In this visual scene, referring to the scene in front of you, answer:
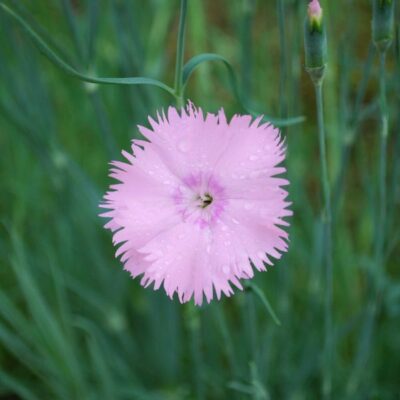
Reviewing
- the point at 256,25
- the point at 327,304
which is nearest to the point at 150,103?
the point at 327,304

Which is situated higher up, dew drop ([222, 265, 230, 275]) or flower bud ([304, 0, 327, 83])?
flower bud ([304, 0, 327, 83])

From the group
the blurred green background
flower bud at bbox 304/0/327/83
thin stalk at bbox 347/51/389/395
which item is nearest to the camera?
flower bud at bbox 304/0/327/83

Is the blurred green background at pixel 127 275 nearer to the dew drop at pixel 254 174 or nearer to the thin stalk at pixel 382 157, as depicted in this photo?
the thin stalk at pixel 382 157

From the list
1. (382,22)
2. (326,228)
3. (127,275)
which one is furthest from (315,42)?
(127,275)

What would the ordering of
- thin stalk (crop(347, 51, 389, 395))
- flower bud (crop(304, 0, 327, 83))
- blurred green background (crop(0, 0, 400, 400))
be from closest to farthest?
1. flower bud (crop(304, 0, 327, 83))
2. thin stalk (crop(347, 51, 389, 395))
3. blurred green background (crop(0, 0, 400, 400))

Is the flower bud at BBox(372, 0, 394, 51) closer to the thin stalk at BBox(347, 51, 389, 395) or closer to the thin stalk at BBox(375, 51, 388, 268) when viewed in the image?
the thin stalk at BBox(375, 51, 388, 268)

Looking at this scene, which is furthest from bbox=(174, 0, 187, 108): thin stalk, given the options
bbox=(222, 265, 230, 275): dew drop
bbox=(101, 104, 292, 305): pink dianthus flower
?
bbox=(222, 265, 230, 275): dew drop

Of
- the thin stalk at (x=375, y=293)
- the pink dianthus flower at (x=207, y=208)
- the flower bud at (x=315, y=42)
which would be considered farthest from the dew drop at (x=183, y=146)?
the thin stalk at (x=375, y=293)
